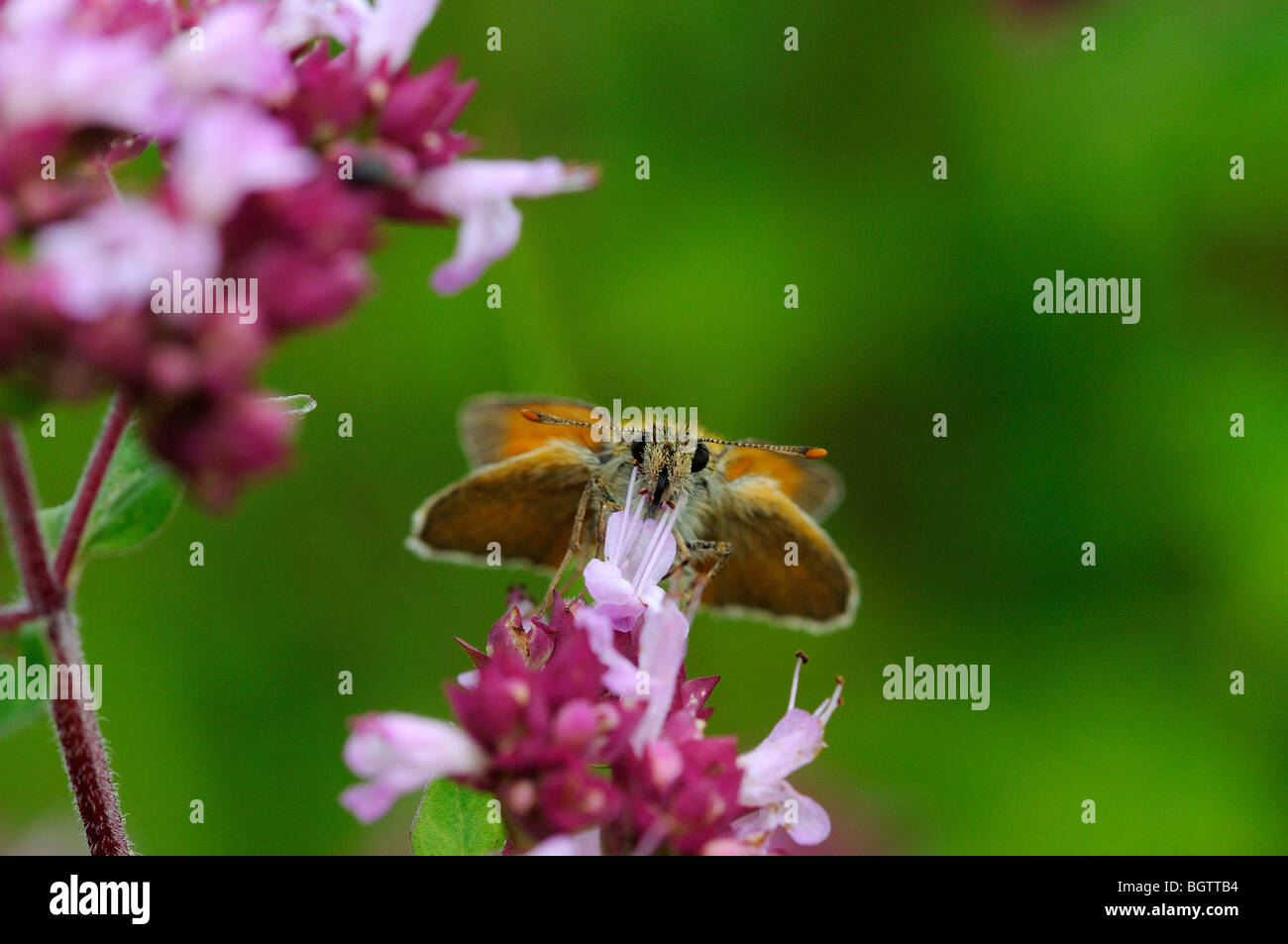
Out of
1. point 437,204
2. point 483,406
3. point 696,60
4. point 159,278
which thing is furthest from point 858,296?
point 159,278

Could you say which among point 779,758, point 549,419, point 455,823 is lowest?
point 455,823

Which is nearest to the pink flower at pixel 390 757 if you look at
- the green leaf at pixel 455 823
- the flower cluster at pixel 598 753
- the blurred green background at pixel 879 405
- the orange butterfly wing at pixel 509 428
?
the flower cluster at pixel 598 753

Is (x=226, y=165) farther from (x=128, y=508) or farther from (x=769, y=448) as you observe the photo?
(x=769, y=448)

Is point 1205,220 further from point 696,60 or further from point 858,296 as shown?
point 696,60

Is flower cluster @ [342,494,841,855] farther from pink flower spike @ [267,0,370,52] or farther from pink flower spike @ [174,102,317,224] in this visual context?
pink flower spike @ [267,0,370,52]

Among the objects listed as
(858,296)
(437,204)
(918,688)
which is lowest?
(918,688)

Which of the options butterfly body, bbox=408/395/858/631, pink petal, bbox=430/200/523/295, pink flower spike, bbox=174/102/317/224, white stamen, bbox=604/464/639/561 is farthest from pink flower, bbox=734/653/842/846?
pink flower spike, bbox=174/102/317/224

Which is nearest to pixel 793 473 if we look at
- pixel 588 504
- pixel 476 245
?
pixel 588 504
